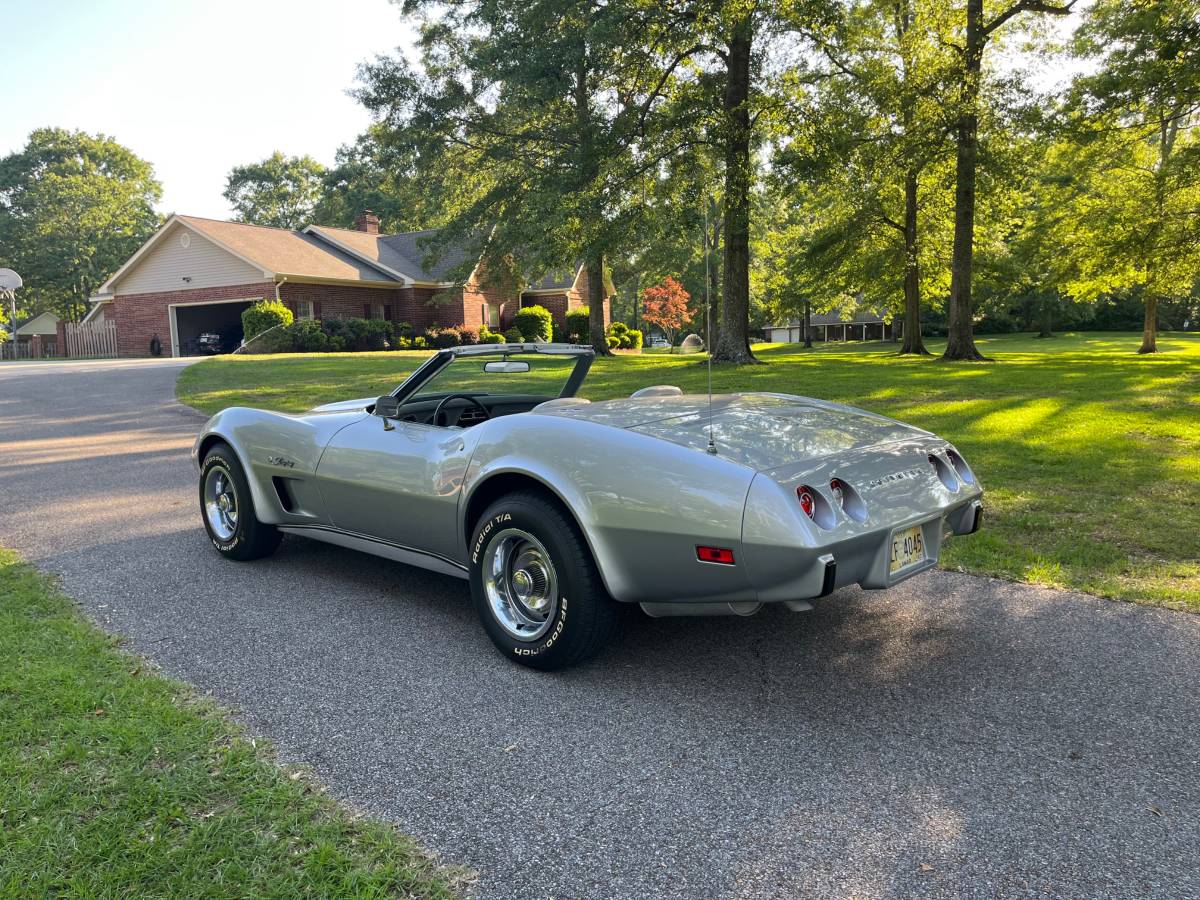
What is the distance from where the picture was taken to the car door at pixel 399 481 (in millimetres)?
3680

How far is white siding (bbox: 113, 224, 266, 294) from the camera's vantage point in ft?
103

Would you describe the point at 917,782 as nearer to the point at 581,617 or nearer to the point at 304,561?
the point at 581,617

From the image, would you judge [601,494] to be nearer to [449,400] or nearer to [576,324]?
[449,400]

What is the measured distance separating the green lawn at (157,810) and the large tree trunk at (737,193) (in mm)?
16000

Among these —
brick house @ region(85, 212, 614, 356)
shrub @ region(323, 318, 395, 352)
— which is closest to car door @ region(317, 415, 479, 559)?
brick house @ region(85, 212, 614, 356)

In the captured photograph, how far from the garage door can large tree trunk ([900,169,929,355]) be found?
2442 centimetres

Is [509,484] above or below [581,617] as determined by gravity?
above

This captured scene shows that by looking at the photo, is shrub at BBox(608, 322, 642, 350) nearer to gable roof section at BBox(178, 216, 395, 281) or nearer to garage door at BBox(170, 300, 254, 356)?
gable roof section at BBox(178, 216, 395, 281)

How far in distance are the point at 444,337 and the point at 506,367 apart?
29.6m

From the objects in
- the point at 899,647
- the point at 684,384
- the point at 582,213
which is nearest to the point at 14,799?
the point at 899,647

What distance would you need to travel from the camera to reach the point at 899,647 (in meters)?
3.55

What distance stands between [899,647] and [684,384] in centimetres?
1112

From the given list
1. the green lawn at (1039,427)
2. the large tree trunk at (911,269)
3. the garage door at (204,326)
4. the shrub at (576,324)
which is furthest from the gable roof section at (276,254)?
the large tree trunk at (911,269)

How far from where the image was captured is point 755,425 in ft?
11.5
